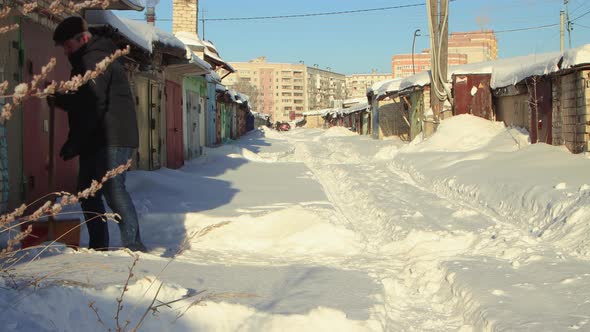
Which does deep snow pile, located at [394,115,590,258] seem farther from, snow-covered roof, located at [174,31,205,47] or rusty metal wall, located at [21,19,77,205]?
snow-covered roof, located at [174,31,205,47]

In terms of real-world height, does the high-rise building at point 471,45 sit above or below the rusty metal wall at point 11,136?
above

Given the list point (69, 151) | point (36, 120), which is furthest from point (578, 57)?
point (69, 151)

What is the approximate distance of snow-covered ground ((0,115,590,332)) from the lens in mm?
2979

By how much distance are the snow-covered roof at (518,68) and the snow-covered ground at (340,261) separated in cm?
187

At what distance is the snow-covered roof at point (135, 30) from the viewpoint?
783 cm

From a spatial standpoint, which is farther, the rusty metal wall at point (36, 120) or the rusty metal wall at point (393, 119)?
the rusty metal wall at point (393, 119)

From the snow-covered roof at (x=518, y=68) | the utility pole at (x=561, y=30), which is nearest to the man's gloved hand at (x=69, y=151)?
the snow-covered roof at (x=518, y=68)

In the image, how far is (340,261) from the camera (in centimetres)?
523

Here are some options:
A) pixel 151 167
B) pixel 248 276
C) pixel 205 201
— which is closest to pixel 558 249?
pixel 248 276

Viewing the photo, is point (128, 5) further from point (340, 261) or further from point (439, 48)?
point (439, 48)

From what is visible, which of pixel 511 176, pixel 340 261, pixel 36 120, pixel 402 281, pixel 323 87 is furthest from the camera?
pixel 323 87

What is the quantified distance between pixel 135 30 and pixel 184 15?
15161 mm

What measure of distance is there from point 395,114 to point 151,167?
19.9 metres

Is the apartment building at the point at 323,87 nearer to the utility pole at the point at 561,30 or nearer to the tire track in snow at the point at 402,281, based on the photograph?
the utility pole at the point at 561,30
